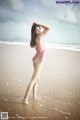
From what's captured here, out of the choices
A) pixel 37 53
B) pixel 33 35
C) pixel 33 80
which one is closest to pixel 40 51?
pixel 37 53

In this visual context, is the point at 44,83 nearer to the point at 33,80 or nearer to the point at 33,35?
the point at 33,80

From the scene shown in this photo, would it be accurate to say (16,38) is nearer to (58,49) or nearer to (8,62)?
(8,62)

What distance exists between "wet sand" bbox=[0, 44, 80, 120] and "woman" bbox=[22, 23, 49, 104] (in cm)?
6

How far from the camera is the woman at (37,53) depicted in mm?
3189

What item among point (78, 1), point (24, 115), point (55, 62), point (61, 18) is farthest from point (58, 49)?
point (24, 115)

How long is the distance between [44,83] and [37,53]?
1.34ft

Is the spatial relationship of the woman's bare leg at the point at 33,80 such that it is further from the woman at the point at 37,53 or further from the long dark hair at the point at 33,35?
the long dark hair at the point at 33,35

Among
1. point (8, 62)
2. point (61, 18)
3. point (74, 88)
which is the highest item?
point (61, 18)

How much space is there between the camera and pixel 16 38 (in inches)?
132

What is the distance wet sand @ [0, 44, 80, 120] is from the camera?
10.2 ft

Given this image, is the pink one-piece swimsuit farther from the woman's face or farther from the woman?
the woman's face

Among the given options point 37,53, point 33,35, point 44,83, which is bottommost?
point 44,83

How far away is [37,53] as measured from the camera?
3.21 m

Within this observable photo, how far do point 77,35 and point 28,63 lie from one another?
0.73 meters
